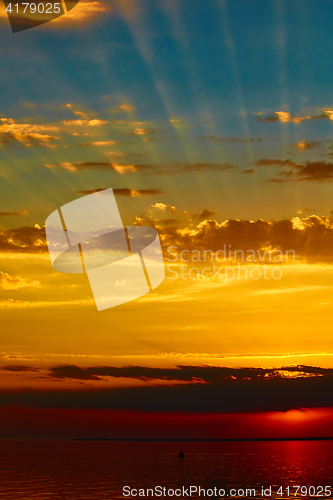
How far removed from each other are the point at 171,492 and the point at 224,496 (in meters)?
11.7

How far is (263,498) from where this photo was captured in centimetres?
8138

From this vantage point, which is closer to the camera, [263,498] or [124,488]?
[263,498]

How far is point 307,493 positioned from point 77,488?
4442 centimetres

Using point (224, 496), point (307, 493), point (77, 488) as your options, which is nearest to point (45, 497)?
point (77, 488)

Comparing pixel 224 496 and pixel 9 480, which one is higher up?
pixel 224 496

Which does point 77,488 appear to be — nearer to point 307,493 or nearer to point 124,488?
point 124,488

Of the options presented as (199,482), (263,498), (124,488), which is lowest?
(199,482)

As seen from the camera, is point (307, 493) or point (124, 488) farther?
point (124, 488)

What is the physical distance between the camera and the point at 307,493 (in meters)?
89.0

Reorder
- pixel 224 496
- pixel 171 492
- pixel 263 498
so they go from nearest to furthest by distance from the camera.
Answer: pixel 263 498 → pixel 224 496 → pixel 171 492

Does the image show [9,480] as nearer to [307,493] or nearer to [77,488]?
[77,488]

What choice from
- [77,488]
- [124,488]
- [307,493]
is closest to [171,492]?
[124,488]

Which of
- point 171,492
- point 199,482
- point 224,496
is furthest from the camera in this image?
point 199,482

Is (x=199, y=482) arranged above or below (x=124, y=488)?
below
